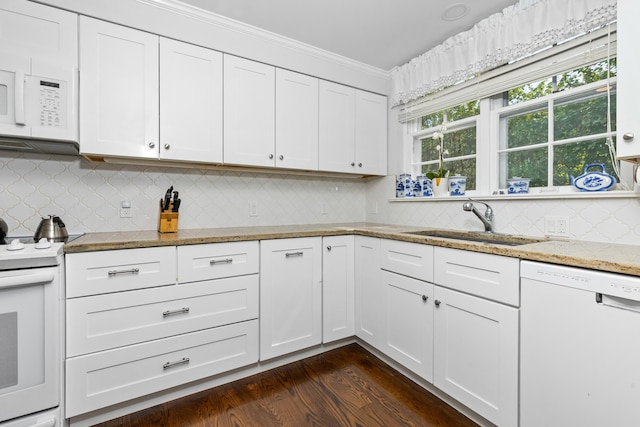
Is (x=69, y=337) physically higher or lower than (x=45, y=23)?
lower

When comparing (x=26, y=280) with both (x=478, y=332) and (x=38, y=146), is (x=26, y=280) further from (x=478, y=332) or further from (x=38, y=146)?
(x=478, y=332)

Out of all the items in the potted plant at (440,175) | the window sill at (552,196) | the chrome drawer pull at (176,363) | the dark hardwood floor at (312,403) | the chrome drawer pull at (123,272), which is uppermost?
the potted plant at (440,175)

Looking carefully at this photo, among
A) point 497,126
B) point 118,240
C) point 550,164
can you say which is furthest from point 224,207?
point 550,164

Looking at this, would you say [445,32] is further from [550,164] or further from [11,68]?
[11,68]

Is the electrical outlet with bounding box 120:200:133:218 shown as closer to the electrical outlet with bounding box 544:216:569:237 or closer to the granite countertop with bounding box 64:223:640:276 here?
the granite countertop with bounding box 64:223:640:276

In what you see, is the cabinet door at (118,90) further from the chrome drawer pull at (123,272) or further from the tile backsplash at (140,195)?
the chrome drawer pull at (123,272)

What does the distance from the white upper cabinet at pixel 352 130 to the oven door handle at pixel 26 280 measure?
183 centimetres

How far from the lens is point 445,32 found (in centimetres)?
218

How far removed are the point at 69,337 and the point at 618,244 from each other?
105 inches

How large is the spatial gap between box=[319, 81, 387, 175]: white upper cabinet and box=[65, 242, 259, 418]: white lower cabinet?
3.74ft

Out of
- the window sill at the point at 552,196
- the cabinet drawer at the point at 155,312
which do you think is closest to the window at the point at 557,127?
the window sill at the point at 552,196

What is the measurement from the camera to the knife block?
198cm

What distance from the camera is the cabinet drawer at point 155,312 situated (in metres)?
1.45

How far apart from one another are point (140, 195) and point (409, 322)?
6.51 feet
